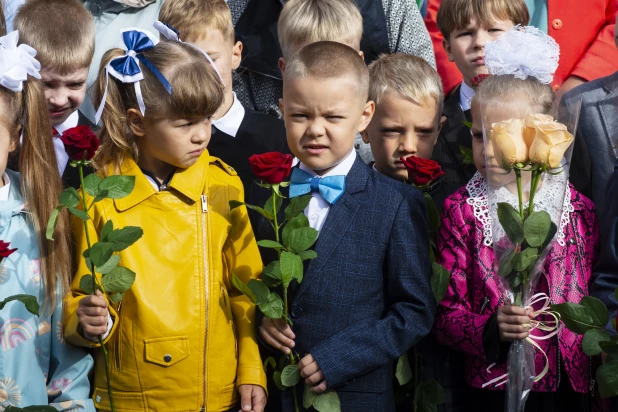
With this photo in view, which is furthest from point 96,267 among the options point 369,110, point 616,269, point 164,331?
point 616,269

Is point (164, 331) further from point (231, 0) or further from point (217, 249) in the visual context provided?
point (231, 0)

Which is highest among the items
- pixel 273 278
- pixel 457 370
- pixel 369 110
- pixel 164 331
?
pixel 369 110

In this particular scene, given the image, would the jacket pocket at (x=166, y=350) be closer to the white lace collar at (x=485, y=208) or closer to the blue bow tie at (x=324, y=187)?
the blue bow tie at (x=324, y=187)

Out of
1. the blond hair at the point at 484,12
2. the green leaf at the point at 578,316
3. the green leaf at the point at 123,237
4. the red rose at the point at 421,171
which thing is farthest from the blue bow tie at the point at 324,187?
the blond hair at the point at 484,12

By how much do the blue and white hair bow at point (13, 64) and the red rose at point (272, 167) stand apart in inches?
34.4

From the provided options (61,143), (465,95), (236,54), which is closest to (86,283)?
(61,143)

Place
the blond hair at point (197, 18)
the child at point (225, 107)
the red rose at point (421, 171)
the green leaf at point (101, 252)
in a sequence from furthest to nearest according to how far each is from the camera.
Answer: the blond hair at point (197, 18) → the child at point (225, 107) → the red rose at point (421, 171) → the green leaf at point (101, 252)

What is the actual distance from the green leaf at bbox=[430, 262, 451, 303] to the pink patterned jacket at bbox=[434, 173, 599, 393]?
4.4 inches

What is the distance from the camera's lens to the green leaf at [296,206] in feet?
11.1

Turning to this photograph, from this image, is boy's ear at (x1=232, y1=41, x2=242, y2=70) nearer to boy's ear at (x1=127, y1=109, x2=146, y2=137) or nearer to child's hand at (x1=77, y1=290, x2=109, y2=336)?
boy's ear at (x1=127, y1=109, x2=146, y2=137)

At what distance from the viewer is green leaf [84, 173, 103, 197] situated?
10.5ft

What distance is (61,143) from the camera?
4215 mm

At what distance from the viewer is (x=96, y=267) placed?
3.17 metres

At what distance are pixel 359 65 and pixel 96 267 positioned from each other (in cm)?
133
